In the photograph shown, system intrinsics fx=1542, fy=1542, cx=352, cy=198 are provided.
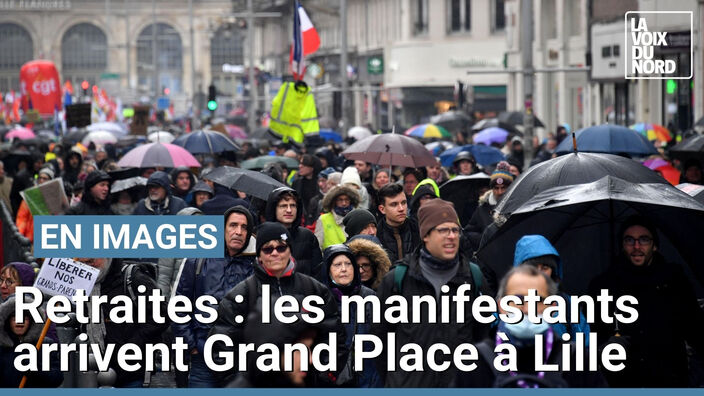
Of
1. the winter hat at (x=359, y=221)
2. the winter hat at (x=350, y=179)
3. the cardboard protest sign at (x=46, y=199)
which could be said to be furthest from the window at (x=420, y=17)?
the winter hat at (x=359, y=221)

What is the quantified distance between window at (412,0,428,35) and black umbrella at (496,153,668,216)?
4863 centimetres

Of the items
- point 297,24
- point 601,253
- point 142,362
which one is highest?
point 297,24

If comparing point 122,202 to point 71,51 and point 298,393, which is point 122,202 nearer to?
point 298,393

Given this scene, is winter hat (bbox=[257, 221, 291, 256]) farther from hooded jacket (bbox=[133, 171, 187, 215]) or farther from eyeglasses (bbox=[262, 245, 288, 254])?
hooded jacket (bbox=[133, 171, 187, 215])

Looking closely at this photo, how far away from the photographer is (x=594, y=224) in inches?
328

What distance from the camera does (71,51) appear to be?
13375cm

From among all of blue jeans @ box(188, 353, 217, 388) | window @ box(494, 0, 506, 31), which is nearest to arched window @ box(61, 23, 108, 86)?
window @ box(494, 0, 506, 31)

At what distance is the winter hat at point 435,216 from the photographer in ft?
23.0

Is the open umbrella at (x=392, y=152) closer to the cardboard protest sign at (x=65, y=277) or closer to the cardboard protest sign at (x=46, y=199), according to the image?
the cardboard protest sign at (x=46, y=199)

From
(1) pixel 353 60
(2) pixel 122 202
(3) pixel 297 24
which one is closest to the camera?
(2) pixel 122 202

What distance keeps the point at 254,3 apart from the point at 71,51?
4936 centimetres

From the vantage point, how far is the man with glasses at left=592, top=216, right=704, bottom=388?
751cm

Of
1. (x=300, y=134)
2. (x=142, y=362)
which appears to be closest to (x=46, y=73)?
(x=300, y=134)

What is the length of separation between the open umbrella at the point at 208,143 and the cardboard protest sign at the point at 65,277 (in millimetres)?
10564
